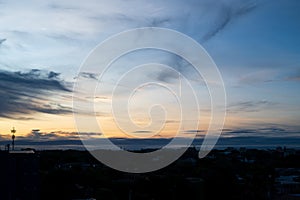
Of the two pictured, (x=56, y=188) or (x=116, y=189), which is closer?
(x=56, y=188)

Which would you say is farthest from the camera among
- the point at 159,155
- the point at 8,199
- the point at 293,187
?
the point at 159,155

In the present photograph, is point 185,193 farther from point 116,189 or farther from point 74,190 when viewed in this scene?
point 74,190

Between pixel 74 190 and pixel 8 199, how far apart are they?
15.1ft

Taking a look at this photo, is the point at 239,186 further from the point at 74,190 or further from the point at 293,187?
the point at 74,190

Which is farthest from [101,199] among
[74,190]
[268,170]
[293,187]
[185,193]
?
[268,170]

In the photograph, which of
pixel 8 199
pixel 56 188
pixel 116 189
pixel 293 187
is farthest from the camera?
pixel 293 187

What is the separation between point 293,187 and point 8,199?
579 inches

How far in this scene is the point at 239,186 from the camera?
19.1 meters

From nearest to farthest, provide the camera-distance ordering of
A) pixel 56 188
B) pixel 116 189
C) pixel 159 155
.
A: 1. pixel 56 188
2. pixel 116 189
3. pixel 159 155

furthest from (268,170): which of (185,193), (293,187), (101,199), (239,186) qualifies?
(101,199)

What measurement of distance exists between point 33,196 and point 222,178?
8856mm

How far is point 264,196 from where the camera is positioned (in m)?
18.5

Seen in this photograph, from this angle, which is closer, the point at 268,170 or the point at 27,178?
the point at 27,178

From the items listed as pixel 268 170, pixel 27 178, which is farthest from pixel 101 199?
pixel 268 170
